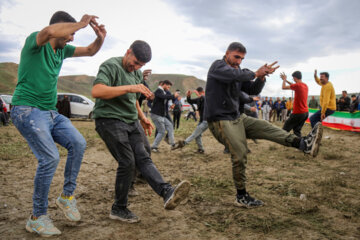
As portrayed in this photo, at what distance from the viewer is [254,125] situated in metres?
3.45

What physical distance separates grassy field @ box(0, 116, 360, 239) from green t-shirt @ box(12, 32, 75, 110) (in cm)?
134

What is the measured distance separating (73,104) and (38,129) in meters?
15.8

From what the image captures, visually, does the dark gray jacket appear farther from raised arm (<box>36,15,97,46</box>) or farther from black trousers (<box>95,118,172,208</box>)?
raised arm (<box>36,15,97,46</box>)

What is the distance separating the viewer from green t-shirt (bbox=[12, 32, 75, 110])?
2375mm

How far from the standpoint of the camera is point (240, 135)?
324 centimetres

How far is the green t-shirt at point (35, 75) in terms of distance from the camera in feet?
7.79

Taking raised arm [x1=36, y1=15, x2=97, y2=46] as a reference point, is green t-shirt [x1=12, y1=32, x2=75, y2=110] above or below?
below

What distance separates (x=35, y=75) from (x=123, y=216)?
5.71 ft

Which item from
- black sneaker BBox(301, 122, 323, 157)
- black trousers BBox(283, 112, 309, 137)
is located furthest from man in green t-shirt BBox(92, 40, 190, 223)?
black trousers BBox(283, 112, 309, 137)

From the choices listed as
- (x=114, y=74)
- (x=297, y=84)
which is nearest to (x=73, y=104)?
(x=297, y=84)

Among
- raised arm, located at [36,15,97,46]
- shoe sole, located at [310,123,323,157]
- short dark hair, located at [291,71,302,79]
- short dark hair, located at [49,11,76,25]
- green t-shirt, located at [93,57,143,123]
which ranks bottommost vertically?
shoe sole, located at [310,123,323,157]

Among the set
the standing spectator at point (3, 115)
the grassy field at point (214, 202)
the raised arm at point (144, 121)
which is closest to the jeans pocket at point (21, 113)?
the grassy field at point (214, 202)

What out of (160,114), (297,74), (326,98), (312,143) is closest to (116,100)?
(312,143)

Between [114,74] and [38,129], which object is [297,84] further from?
[38,129]
